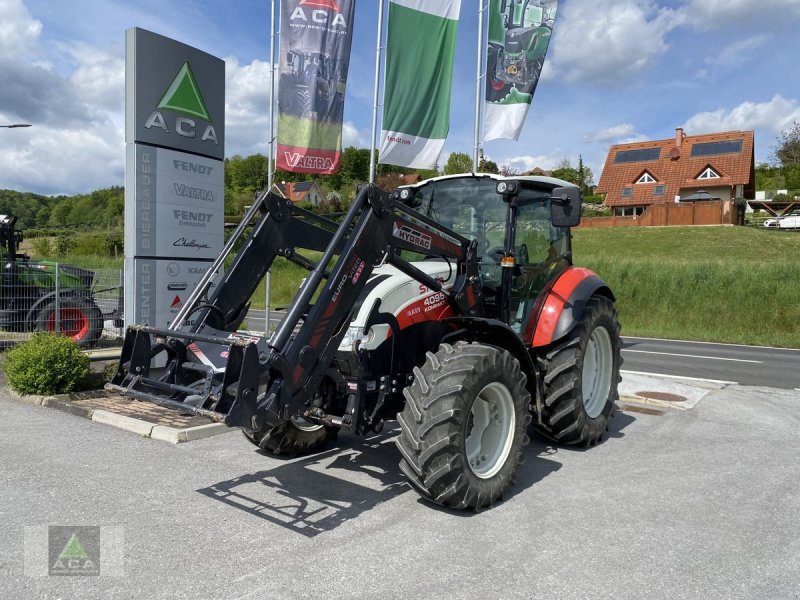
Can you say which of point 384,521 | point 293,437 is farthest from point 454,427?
point 293,437

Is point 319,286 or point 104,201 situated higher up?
point 104,201

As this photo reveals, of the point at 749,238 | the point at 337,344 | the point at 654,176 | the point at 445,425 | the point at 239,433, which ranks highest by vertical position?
the point at 654,176

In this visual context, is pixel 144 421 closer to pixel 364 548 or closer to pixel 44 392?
pixel 44 392

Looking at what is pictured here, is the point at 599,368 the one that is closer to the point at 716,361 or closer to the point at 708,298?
the point at 716,361

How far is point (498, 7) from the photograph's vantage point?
12.2 m

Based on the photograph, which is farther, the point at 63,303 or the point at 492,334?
the point at 63,303

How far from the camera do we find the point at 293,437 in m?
5.34

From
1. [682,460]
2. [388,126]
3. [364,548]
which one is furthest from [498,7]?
[364,548]

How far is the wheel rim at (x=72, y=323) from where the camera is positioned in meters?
10.3

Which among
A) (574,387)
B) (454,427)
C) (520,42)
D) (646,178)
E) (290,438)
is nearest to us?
(454,427)

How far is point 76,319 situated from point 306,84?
566 centimetres

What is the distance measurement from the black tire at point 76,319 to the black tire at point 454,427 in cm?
820

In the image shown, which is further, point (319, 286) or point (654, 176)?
point (654, 176)

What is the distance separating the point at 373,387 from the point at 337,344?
1.79 feet
